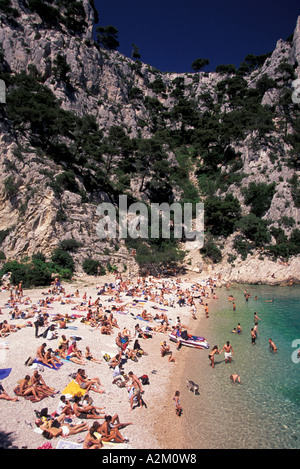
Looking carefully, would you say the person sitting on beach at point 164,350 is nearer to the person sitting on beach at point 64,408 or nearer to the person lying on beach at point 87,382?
the person lying on beach at point 87,382

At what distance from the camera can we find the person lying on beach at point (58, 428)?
631 cm

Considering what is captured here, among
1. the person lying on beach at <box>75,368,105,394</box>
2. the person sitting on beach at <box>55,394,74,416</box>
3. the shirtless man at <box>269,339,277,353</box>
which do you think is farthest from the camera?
the shirtless man at <box>269,339,277,353</box>

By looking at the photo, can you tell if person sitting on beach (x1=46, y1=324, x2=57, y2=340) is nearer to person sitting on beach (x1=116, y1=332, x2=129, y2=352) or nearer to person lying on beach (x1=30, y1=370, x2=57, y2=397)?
person sitting on beach (x1=116, y1=332, x2=129, y2=352)

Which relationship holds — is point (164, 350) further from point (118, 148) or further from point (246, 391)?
point (118, 148)

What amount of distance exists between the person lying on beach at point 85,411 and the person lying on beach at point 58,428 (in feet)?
1.34

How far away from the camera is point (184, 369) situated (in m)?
10.9

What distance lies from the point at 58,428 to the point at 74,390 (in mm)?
1811

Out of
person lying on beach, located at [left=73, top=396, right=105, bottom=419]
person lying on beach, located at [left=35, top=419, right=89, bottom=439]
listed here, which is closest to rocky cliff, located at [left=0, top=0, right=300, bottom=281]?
person lying on beach, located at [left=73, top=396, right=105, bottom=419]

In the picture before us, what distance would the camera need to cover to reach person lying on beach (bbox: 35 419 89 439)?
248 inches

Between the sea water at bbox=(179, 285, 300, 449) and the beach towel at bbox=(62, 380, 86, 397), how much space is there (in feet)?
11.4

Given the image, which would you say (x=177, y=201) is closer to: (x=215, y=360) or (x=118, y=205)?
(x=118, y=205)

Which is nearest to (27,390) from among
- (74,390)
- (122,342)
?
(74,390)

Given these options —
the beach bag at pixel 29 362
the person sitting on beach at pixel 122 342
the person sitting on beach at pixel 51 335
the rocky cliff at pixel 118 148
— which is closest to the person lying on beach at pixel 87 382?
the beach bag at pixel 29 362

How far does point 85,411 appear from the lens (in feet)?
23.8
